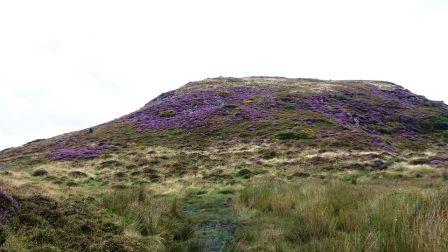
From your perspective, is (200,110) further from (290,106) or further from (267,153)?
(267,153)

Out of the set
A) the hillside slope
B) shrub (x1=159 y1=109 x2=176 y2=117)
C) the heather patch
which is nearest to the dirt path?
the hillside slope

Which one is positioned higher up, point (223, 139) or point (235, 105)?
point (235, 105)

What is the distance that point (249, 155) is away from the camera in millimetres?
39906

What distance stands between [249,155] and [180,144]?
468 inches

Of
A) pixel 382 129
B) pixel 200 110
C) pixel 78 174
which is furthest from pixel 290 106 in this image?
pixel 78 174

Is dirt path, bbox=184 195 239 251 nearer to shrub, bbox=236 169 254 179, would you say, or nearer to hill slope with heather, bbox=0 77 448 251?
hill slope with heather, bbox=0 77 448 251

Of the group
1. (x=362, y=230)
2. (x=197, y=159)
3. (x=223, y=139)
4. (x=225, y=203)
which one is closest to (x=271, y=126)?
(x=223, y=139)

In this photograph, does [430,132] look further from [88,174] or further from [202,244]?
[202,244]

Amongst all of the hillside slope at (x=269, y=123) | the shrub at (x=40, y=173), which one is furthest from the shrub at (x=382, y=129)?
the shrub at (x=40, y=173)

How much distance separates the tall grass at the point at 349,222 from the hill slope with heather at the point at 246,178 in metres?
0.04

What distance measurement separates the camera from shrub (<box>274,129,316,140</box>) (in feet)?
154

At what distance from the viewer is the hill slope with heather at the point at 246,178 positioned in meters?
8.60

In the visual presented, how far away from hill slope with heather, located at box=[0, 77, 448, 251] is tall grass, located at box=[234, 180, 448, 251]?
38mm

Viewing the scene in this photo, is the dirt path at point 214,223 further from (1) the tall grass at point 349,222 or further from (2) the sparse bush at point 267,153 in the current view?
(2) the sparse bush at point 267,153
